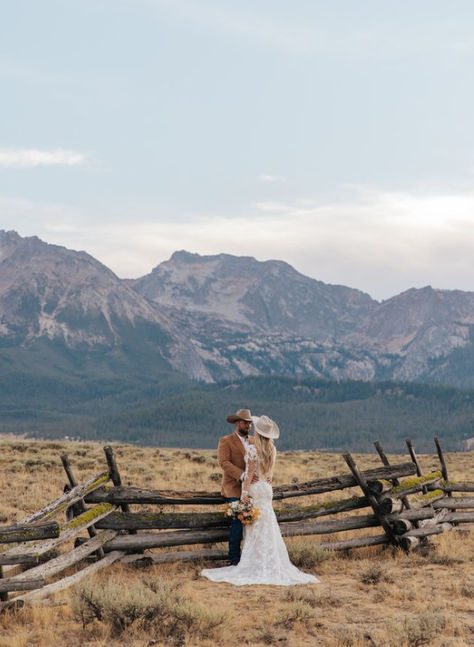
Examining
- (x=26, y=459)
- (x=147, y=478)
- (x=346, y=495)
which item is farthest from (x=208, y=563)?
(x=26, y=459)

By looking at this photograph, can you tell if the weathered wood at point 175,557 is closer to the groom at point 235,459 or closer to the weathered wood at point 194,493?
the groom at point 235,459

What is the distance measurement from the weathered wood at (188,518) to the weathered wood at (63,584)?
0.52 metres

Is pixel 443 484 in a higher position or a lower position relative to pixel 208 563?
higher

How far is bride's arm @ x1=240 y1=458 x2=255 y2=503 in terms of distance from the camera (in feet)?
39.2

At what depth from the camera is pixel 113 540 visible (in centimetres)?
1220

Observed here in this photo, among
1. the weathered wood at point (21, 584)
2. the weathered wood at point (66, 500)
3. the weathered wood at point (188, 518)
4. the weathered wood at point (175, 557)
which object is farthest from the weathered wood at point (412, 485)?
the weathered wood at point (21, 584)

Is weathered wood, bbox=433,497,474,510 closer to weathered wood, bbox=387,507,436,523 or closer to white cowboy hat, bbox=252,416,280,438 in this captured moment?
weathered wood, bbox=387,507,436,523

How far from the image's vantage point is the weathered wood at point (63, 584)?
953 cm

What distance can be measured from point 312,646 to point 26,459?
22.7 metres

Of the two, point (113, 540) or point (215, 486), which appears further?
point (215, 486)

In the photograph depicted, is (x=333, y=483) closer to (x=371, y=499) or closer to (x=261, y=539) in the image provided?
(x=371, y=499)

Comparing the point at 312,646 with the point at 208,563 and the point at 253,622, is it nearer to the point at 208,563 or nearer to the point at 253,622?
the point at 253,622

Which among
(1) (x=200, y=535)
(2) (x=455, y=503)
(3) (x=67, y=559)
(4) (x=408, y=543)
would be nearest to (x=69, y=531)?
(3) (x=67, y=559)

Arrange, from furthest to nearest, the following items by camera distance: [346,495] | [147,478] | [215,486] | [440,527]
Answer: [147,478] → [215,486] → [346,495] → [440,527]
